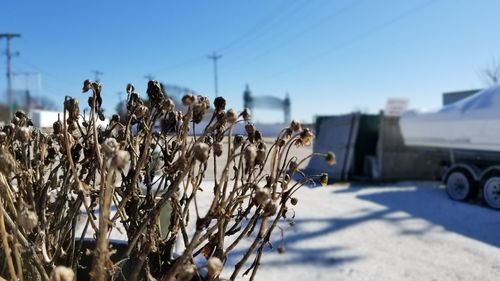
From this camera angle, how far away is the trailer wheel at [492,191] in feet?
23.5

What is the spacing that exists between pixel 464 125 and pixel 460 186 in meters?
1.09

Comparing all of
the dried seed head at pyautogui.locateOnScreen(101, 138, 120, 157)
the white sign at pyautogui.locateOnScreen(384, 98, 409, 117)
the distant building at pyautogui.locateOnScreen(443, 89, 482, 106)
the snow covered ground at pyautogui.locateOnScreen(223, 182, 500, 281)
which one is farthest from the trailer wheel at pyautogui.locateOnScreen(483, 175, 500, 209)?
the distant building at pyautogui.locateOnScreen(443, 89, 482, 106)

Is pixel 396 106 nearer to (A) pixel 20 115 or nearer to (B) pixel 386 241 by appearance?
(B) pixel 386 241

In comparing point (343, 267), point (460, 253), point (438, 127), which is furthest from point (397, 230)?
point (438, 127)

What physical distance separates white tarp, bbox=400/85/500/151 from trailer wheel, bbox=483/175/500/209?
513 mm

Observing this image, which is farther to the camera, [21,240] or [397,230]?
[397,230]

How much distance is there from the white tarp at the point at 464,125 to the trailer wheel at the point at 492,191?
20.2 inches

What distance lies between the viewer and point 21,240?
4.00 feet

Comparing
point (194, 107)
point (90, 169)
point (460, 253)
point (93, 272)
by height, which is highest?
point (194, 107)

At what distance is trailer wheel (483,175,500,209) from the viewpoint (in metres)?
7.17

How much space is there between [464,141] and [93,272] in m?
8.20

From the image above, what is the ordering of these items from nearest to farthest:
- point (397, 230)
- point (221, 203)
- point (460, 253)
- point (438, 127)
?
point (221, 203)
point (460, 253)
point (397, 230)
point (438, 127)

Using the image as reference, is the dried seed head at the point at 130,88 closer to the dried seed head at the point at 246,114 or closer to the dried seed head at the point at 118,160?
the dried seed head at the point at 246,114

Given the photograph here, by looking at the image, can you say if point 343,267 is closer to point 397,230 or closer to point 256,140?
point 397,230
